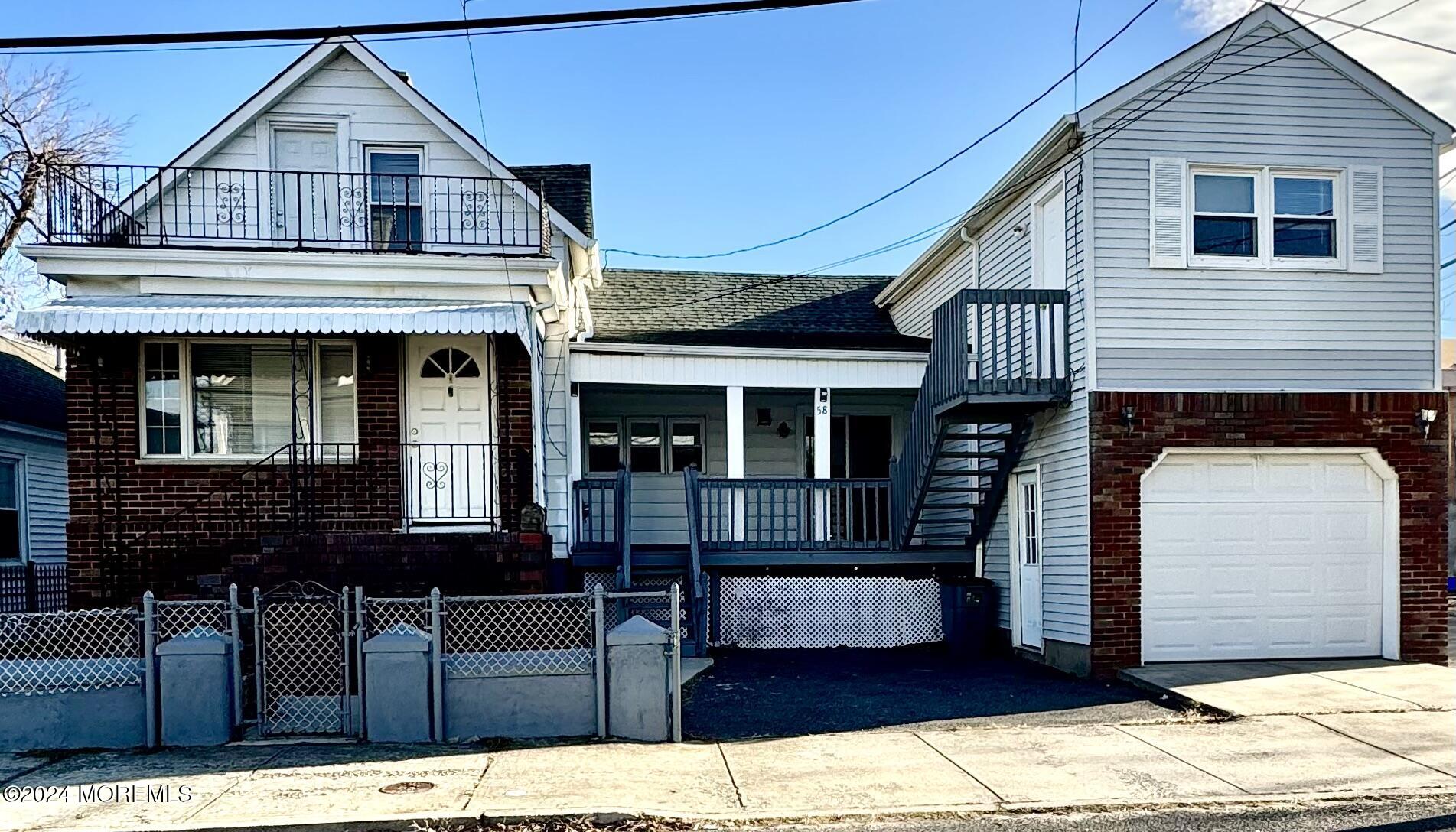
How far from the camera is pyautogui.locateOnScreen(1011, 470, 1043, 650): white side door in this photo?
12.7m

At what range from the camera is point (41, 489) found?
61.3 feet

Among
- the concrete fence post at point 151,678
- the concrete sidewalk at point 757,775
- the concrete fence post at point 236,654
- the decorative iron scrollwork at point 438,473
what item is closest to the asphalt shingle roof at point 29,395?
the decorative iron scrollwork at point 438,473

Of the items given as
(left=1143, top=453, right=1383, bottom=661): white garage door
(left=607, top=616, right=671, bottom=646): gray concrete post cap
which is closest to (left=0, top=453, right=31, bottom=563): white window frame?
A: (left=607, top=616, right=671, bottom=646): gray concrete post cap

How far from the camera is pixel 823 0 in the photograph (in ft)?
28.4

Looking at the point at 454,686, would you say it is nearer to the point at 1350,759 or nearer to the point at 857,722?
the point at 857,722

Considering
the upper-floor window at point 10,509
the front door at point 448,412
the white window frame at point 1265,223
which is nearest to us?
the white window frame at point 1265,223

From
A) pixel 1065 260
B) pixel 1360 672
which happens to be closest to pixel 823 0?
pixel 1065 260

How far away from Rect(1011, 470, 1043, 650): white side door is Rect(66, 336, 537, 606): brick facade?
19.0 ft

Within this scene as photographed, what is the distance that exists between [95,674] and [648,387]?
896 cm

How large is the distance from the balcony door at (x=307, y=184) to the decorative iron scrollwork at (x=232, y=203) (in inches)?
14.6

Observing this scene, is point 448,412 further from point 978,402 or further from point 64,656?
point 978,402

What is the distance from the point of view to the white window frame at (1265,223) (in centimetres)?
1154

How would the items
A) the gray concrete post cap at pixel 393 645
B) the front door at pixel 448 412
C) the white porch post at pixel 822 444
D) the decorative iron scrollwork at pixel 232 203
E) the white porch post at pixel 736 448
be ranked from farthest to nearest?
the white porch post at pixel 822 444
the white porch post at pixel 736 448
the decorative iron scrollwork at pixel 232 203
the front door at pixel 448 412
the gray concrete post cap at pixel 393 645

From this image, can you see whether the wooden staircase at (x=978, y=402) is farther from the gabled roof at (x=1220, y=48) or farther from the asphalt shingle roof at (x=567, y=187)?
the asphalt shingle roof at (x=567, y=187)
